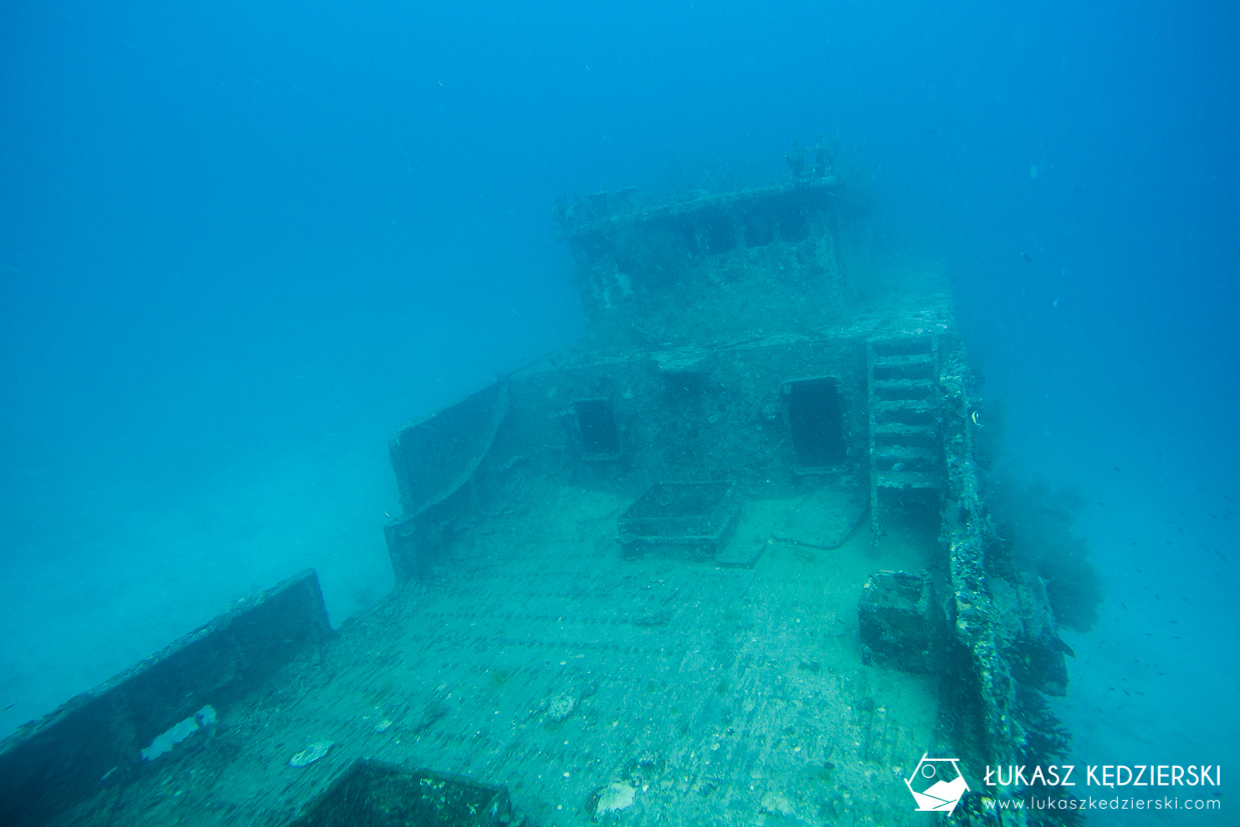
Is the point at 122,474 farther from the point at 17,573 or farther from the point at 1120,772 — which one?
the point at 1120,772

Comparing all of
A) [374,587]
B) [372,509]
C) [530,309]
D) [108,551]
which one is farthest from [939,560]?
[530,309]

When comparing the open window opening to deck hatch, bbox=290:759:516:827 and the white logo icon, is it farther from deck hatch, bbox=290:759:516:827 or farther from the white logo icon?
the white logo icon

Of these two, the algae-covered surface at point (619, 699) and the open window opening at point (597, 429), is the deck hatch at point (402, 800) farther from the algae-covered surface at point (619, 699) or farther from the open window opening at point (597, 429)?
the open window opening at point (597, 429)

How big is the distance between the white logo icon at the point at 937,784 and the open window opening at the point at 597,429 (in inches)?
314

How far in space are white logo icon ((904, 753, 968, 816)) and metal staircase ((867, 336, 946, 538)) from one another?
3.68m

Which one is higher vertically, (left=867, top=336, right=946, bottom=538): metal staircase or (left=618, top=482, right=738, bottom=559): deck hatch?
(left=867, top=336, right=946, bottom=538): metal staircase

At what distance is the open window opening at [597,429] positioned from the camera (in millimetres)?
11625

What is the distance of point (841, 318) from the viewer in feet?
36.7

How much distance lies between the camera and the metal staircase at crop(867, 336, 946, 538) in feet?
24.5

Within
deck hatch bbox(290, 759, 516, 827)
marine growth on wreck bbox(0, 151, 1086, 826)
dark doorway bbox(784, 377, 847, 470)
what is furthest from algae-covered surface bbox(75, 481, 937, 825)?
dark doorway bbox(784, 377, 847, 470)

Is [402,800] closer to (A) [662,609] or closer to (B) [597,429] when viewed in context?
(A) [662,609]

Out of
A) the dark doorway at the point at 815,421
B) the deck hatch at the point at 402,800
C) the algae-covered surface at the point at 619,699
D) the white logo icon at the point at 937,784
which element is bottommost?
the algae-covered surface at the point at 619,699

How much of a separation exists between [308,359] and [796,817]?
11534 cm

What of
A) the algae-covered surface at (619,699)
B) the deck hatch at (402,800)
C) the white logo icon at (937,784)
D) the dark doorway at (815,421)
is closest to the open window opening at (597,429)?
the algae-covered surface at (619,699)
